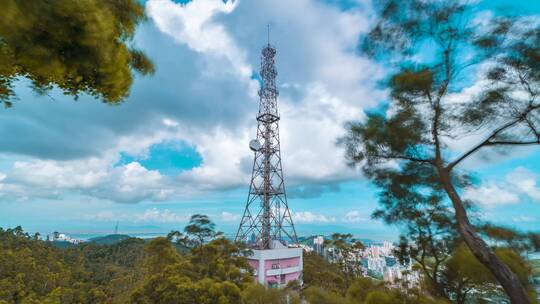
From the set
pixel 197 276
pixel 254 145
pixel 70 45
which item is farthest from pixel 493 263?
pixel 254 145

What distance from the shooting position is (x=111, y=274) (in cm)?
2238

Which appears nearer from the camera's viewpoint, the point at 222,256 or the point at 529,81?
the point at 529,81

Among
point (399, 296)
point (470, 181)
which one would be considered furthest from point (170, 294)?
point (470, 181)

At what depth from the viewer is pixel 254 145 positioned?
47.4 feet

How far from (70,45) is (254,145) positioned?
42.6ft

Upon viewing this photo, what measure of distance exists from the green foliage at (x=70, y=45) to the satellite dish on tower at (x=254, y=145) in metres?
12.5

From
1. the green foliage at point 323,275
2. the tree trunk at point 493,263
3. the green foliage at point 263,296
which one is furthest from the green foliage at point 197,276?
the tree trunk at point 493,263

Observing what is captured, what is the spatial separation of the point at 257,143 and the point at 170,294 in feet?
27.7

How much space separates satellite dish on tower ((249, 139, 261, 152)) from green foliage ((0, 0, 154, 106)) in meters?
12.5

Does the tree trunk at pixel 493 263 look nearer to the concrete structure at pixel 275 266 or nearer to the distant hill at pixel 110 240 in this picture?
the concrete structure at pixel 275 266

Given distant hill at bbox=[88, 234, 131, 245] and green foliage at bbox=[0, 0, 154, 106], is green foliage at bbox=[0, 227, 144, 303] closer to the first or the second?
distant hill at bbox=[88, 234, 131, 245]

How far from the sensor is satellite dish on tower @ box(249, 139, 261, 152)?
14.4m

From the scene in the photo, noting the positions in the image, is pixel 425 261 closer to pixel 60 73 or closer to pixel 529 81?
pixel 529 81

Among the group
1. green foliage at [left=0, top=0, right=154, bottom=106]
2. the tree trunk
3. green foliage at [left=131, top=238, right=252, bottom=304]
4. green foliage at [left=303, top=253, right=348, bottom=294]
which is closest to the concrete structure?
green foliage at [left=303, top=253, right=348, bottom=294]
